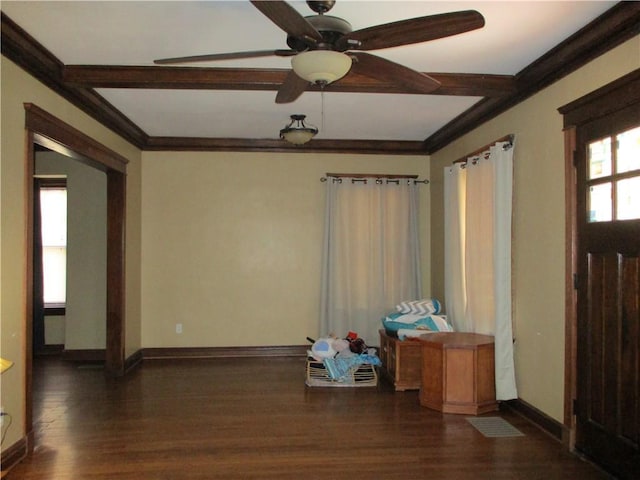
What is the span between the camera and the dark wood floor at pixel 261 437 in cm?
308

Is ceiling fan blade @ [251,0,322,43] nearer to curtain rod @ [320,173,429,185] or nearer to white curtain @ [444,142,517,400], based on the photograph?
white curtain @ [444,142,517,400]

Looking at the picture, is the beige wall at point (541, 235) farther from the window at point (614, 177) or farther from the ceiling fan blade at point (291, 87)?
the ceiling fan blade at point (291, 87)

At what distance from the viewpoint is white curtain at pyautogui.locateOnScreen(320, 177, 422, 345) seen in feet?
20.2

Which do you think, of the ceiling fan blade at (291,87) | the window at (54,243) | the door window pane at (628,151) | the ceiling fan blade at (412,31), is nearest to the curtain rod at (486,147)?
the door window pane at (628,151)

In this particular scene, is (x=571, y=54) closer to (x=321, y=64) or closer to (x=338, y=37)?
(x=338, y=37)

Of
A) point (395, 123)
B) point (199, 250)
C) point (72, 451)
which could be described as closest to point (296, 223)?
point (199, 250)

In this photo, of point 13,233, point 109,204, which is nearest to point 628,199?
point 13,233

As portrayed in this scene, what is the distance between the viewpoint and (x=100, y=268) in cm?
627

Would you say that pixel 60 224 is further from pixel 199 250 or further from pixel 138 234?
pixel 199 250

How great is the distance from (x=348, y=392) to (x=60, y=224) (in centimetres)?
455

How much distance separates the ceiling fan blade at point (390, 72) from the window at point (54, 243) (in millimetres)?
5376

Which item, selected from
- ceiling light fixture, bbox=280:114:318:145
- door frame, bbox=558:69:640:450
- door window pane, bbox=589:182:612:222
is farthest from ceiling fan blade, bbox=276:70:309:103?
door window pane, bbox=589:182:612:222

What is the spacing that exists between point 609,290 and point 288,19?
2387 millimetres

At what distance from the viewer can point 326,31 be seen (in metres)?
2.44
